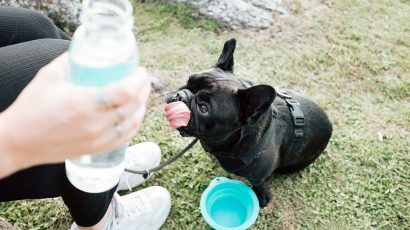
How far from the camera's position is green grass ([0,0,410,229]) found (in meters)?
2.94

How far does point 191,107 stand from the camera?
2246 millimetres

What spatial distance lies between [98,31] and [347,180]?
269 cm

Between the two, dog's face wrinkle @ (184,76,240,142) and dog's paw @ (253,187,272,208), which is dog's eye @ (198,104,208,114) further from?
dog's paw @ (253,187,272,208)

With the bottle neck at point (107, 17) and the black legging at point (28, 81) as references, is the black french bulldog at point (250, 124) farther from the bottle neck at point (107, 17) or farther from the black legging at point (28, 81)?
Result: the bottle neck at point (107, 17)

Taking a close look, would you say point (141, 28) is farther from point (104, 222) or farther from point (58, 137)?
point (58, 137)

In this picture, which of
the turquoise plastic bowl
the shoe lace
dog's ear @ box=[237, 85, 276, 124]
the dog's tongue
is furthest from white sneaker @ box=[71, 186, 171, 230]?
dog's ear @ box=[237, 85, 276, 124]

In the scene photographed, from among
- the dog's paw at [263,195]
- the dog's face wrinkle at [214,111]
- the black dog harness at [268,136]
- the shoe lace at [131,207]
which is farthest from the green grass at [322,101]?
the dog's face wrinkle at [214,111]

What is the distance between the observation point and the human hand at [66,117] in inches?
35.6

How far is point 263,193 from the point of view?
9.48 ft

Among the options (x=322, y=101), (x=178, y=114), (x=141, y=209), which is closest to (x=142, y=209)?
(x=141, y=209)

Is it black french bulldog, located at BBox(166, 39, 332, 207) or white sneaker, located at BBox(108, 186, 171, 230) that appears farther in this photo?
white sneaker, located at BBox(108, 186, 171, 230)

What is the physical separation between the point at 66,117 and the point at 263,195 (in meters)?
2.21

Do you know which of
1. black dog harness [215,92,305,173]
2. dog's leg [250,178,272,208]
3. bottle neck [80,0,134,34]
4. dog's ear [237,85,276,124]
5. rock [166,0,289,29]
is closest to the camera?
bottle neck [80,0,134,34]

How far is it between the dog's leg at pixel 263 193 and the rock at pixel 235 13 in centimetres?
219
